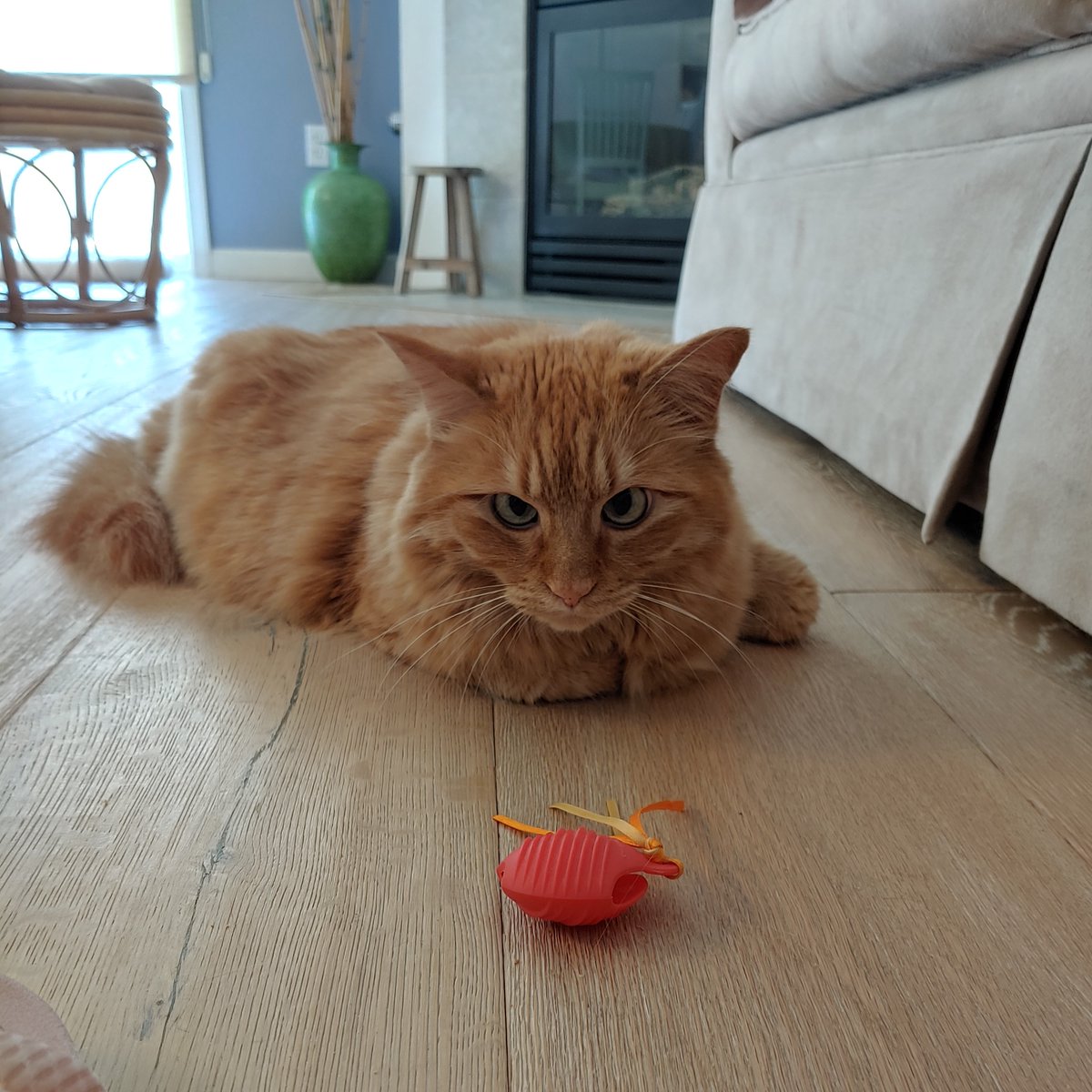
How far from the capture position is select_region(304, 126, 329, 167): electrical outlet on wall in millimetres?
5766

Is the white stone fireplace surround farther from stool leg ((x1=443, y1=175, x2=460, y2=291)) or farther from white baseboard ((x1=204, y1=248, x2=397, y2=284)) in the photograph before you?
white baseboard ((x1=204, y1=248, x2=397, y2=284))

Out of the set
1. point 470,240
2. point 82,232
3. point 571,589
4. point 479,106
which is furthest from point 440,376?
point 479,106

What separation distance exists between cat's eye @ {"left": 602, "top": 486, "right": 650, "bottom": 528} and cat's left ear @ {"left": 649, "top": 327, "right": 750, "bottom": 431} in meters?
0.12

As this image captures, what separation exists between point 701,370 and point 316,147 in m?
5.62

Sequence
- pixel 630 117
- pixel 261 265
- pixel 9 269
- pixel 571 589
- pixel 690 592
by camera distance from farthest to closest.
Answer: pixel 261 265 < pixel 630 117 < pixel 9 269 < pixel 690 592 < pixel 571 589

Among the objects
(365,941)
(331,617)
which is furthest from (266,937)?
(331,617)

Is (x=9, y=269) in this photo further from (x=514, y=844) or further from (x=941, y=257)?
(x=514, y=844)

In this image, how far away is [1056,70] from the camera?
1.26 m

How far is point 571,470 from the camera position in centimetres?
96

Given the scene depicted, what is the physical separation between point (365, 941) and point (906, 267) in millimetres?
1423

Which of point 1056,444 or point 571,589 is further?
point 1056,444

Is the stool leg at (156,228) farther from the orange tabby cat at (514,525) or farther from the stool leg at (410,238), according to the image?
the orange tabby cat at (514,525)

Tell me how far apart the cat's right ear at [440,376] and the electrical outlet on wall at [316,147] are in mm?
5383

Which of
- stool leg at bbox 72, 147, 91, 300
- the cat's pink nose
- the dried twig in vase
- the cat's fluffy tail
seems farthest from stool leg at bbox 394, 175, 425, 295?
the cat's pink nose
